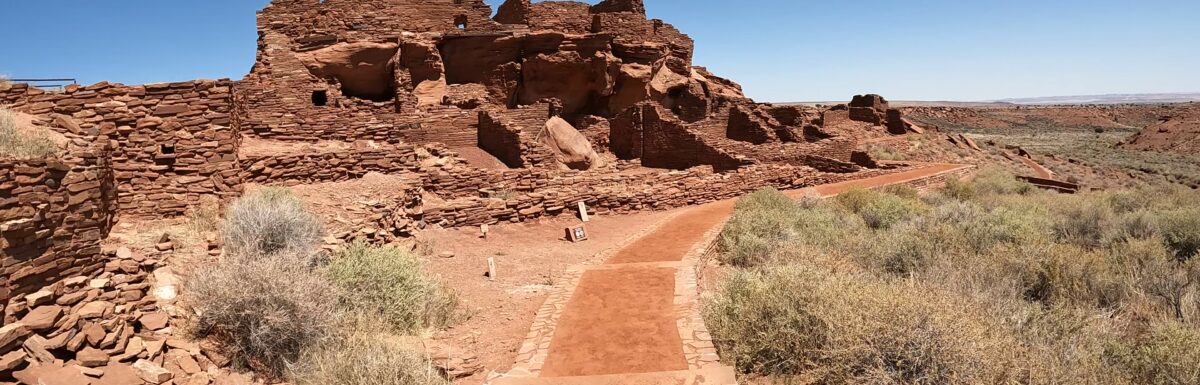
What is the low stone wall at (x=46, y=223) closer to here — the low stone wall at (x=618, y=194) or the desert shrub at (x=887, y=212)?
the low stone wall at (x=618, y=194)

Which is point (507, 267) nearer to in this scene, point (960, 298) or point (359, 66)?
point (960, 298)

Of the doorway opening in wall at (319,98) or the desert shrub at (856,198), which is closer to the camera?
the desert shrub at (856,198)

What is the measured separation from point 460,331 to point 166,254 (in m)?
2.78

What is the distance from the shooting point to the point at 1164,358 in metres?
4.65

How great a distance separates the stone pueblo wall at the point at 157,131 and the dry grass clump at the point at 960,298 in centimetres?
641

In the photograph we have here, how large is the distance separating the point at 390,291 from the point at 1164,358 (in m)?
6.51

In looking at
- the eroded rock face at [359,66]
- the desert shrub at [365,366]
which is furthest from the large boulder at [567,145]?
the desert shrub at [365,366]

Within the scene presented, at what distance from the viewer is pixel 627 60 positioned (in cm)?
2061

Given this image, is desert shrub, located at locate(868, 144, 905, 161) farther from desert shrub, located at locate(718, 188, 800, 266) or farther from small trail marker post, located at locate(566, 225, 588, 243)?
small trail marker post, located at locate(566, 225, 588, 243)

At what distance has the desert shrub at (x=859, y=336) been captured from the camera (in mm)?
4027

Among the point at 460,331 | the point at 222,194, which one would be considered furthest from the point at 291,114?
the point at 460,331

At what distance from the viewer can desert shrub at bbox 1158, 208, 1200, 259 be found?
8688mm

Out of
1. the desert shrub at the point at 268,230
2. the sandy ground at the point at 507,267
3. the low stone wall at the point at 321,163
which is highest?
the low stone wall at the point at 321,163

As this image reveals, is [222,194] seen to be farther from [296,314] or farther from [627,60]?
[627,60]
